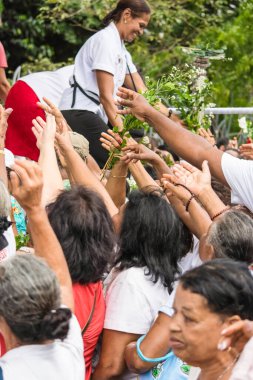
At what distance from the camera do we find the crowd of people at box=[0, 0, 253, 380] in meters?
3.58

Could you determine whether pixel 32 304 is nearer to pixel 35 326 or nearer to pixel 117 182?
pixel 35 326

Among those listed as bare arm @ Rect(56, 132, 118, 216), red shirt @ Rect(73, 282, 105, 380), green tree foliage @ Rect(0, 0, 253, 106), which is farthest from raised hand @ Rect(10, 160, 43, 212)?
green tree foliage @ Rect(0, 0, 253, 106)

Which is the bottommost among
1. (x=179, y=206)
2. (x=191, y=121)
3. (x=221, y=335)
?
(x=191, y=121)

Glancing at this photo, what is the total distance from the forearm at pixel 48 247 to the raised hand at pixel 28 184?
5cm

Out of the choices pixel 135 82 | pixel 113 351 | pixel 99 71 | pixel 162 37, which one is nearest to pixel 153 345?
pixel 113 351

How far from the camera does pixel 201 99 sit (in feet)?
24.2

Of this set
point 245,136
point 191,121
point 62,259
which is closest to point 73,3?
point 245,136

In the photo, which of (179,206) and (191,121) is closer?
(179,206)

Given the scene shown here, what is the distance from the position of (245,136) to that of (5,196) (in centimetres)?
725

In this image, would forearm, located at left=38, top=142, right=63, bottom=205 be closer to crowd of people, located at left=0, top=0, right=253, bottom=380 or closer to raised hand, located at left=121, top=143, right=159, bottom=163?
crowd of people, located at left=0, top=0, right=253, bottom=380

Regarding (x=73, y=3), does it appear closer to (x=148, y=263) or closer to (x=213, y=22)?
(x=213, y=22)

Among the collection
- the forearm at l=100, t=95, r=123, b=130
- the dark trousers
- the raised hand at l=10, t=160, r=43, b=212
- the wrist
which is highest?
the raised hand at l=10, t=160, r=43, b=212

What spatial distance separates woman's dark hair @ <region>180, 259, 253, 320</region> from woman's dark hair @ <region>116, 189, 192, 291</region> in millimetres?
1168

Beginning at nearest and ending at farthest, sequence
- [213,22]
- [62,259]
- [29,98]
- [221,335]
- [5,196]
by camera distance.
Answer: [221,335]
[62,259]
[5,196]
[29,98]
[213,22]
